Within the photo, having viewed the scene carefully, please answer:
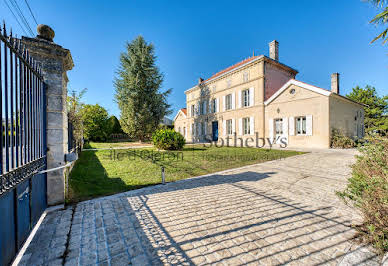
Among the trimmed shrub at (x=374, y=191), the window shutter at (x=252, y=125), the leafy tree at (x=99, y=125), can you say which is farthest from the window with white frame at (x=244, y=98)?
the leafy tree at (x=99, y=125)

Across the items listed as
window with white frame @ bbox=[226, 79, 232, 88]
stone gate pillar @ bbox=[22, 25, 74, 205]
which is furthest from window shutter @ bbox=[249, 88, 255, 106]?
stone gate pillar @ bbox=[22, 25, 74, 205]

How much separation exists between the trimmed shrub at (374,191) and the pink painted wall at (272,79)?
43.4 ft

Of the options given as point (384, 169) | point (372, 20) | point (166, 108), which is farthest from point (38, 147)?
point (166, 108)

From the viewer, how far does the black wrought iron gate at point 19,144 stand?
1.61 meters

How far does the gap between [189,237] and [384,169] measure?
2389 millimetres

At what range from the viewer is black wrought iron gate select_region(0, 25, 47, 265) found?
63.4 inches

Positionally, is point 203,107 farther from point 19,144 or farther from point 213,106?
point 19,144

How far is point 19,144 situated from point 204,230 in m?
2.70

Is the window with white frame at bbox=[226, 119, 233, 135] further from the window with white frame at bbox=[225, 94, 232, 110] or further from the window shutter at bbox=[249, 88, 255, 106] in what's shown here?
the window shutter at bbox=[249, 88, 255, 106]

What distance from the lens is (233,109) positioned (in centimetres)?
1661

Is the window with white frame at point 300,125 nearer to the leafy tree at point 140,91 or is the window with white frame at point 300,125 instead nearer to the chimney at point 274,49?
the chimney at point 274,49

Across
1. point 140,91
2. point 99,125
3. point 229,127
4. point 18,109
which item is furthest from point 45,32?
point 99,125

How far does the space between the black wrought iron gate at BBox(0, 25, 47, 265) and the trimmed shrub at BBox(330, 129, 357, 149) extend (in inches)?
593

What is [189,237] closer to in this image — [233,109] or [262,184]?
[262,184]
